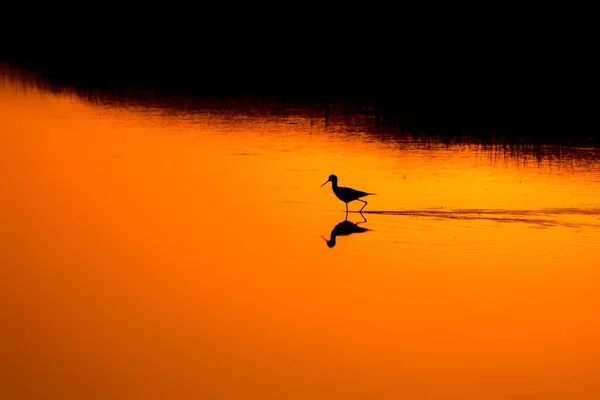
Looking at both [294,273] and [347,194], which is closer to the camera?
[294,273]

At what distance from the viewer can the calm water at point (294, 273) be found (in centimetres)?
860

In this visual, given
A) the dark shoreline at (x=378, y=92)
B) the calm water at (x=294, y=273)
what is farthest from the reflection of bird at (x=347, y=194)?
the dark shoreline at (x=378, y=92)

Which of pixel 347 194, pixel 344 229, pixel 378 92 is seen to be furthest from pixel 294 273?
pixel 378 92

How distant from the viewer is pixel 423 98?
23.7 m

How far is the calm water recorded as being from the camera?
8.60m

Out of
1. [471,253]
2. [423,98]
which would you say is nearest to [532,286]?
[471,253]

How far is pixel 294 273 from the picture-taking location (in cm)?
1117

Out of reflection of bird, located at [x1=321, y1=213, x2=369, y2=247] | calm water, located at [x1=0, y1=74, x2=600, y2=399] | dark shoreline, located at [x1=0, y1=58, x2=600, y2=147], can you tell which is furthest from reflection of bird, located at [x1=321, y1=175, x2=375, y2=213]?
dark shoreline, located at [x1=0, y1=58, x2=600, y2=147]

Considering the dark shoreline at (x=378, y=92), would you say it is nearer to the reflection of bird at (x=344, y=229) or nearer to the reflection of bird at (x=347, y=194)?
the reflection of bird at (x=347, y=194)

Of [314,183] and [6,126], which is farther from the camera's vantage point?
[6,126]

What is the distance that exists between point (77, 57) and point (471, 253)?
20.3m

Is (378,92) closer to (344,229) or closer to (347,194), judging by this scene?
(347,194)

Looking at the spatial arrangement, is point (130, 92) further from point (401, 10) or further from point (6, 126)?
point (401, 10)

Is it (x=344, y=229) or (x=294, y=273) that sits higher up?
(x=294, y=273)
